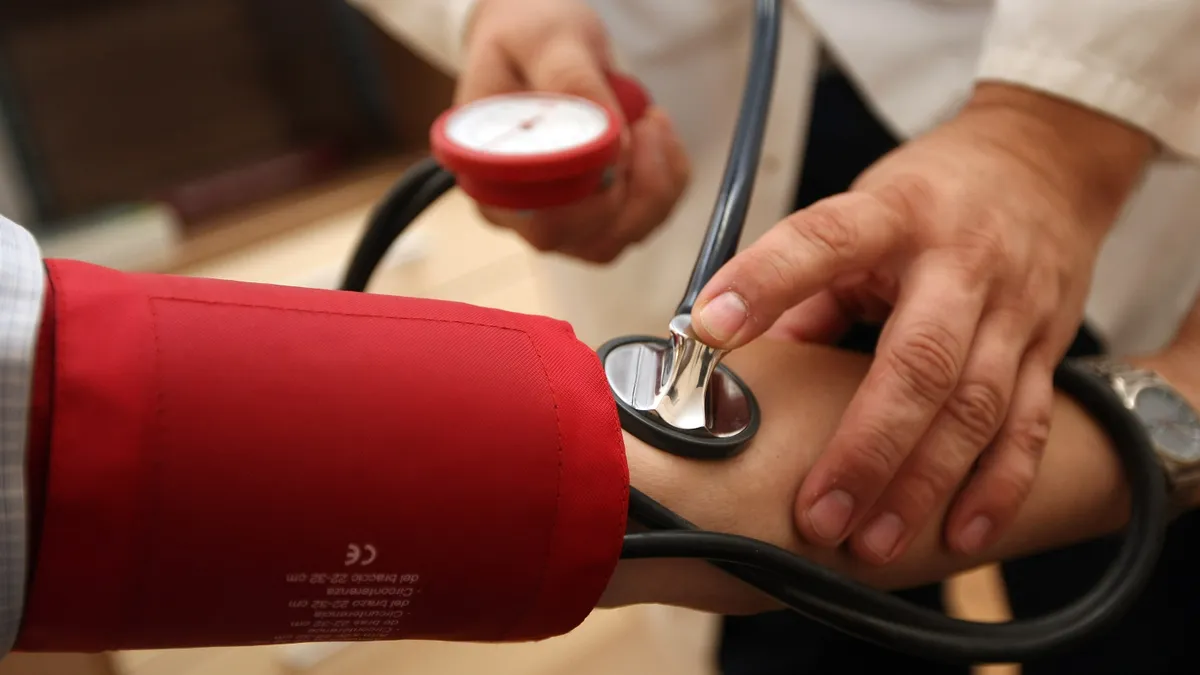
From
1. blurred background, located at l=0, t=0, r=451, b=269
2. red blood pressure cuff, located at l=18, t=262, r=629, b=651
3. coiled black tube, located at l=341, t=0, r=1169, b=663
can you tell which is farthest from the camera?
blurred background, located at l=0, t=0, r=451, b=269

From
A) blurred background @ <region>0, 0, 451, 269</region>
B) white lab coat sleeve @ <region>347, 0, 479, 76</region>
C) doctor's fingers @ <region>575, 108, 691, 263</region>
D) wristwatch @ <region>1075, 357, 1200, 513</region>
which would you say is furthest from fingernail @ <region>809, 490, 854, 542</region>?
blurred background @ <region>0, 0, 451, 269</region>

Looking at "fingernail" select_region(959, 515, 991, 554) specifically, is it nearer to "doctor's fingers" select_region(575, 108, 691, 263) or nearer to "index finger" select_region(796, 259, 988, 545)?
"index finger" select_region(796, 259, 988, 545)

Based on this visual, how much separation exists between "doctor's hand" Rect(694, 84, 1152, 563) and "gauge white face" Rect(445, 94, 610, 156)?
18 cm

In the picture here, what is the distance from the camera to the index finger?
1.58 feet

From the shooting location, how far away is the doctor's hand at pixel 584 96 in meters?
0.70

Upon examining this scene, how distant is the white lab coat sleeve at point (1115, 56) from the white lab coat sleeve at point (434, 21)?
0.45 metres

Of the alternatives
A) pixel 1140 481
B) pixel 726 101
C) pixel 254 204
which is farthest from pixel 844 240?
pixel 254 204

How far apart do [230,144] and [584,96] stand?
1.50m

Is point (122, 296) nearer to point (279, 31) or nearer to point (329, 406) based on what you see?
point (329, 406)

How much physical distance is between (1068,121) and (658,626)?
0.76 m

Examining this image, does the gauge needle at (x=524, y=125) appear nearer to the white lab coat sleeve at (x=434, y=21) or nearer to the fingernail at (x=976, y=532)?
the white lab coat sleeve at (x=434, y=21)

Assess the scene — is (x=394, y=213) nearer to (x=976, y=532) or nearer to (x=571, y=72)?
(x=571, y=72)

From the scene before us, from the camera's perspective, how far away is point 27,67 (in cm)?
170

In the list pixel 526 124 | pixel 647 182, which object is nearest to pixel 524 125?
pixel 526 124
